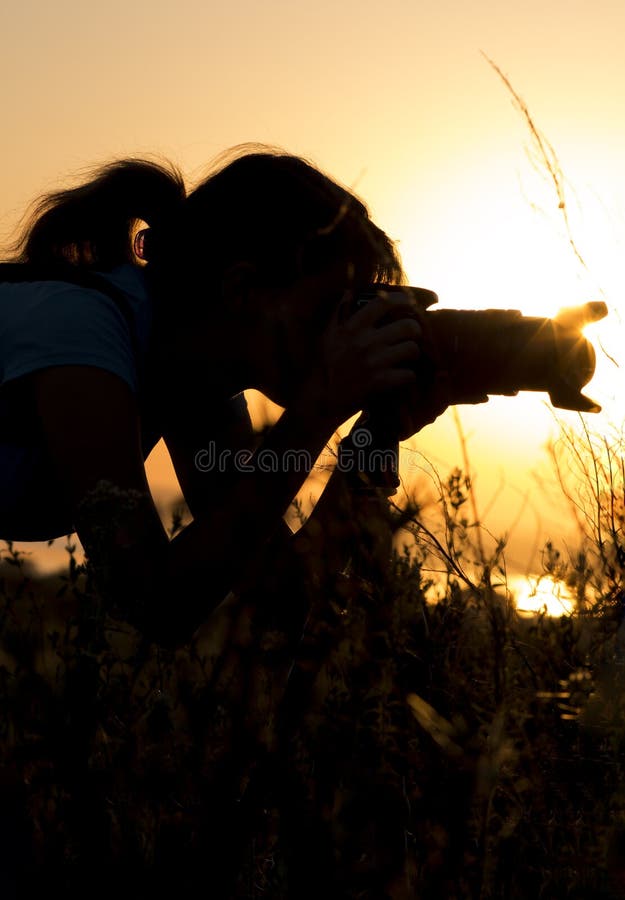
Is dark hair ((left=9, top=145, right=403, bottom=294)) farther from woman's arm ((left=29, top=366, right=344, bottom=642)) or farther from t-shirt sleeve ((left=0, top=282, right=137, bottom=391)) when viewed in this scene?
woman's arm ((left=29, top=366, right=344, bottom=642))

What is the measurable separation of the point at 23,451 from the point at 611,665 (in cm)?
107

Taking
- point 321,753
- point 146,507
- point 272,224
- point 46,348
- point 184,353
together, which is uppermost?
point 272,224

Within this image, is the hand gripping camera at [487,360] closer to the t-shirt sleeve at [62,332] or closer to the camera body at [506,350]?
the camera body at [506,350]

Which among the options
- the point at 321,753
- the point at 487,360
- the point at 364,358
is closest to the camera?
the point at 321,753

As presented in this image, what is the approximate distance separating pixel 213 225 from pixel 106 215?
262 mm

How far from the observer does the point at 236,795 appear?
1520 millimetres

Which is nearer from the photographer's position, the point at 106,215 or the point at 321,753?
the point at 321,753

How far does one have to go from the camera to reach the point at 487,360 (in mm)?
1867

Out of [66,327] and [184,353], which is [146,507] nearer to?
[66,327]

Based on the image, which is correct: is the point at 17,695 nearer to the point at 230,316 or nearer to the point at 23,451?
the point at 23,451

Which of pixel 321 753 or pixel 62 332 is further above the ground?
pixel 62 332

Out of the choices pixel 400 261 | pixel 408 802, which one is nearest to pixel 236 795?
pixel 408 802

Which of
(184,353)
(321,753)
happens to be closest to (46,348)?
(184,353)

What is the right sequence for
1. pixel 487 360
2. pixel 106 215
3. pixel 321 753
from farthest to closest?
pixel 106 215
pixel 487 360
pixel 321 753
